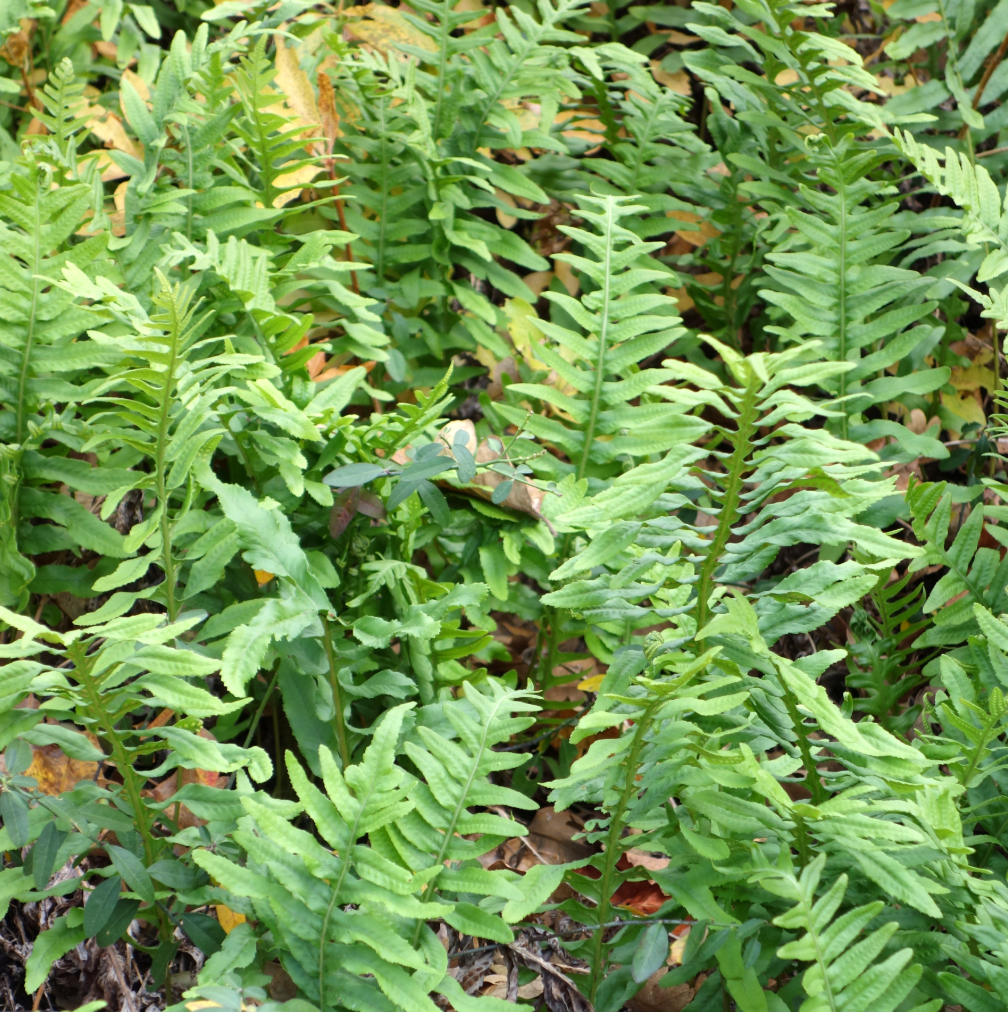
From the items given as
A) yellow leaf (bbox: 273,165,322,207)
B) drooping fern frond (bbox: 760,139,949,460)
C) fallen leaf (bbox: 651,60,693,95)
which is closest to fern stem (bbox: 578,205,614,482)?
drooping fern frond (bbox: 760,139,949,460)

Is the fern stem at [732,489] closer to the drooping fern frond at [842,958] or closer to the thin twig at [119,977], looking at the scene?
the drooping fern frond at [842,958]

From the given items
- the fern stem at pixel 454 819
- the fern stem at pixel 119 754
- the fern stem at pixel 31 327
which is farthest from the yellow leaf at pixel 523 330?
the fern stem at pixel 119 754

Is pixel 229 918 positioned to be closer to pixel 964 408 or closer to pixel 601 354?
pixel 601 354

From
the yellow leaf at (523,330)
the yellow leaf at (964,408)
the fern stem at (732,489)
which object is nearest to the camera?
the fern stem at (732,489)

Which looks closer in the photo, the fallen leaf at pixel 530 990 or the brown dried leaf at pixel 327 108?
the fallen leaf at pixel 530 990

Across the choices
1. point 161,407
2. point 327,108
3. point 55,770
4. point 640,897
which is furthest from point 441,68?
point 640,897

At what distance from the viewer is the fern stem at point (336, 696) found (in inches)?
60.8

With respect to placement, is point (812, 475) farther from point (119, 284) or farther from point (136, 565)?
point (119, 284)

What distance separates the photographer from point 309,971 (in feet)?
3.89

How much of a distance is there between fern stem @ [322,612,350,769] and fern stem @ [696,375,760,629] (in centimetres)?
56

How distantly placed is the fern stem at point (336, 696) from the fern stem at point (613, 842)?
0.47 metres

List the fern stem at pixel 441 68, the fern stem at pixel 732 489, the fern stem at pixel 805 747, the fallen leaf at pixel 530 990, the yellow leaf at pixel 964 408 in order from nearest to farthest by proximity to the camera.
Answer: the fern stem at pixel 732 489 → the fern stem at pixel 805 747 → the fallen leaf at pixel 530 990 → the fern stem at pixel 441 68 → the yellow leaf at pixel 964 408

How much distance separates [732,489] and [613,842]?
1.61 ft

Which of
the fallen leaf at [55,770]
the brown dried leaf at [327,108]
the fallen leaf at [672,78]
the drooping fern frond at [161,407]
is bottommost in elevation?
the fallen leaf at [55,770]
